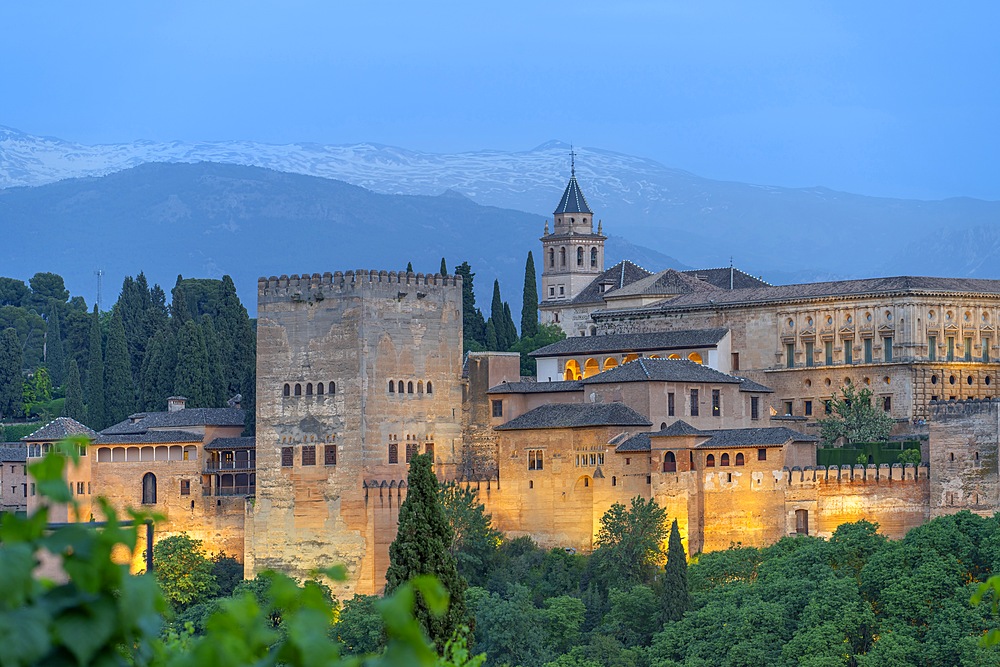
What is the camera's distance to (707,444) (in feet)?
152

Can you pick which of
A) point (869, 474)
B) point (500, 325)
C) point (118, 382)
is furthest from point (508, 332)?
point (869, 474)

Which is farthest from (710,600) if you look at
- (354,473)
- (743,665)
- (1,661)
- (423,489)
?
(1,661)

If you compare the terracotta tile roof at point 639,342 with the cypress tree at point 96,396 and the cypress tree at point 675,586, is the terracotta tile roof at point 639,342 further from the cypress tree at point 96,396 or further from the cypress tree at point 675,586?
the cypress tree at point 96,396

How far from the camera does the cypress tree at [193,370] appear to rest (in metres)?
62.3

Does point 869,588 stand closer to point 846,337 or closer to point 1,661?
point 846,337

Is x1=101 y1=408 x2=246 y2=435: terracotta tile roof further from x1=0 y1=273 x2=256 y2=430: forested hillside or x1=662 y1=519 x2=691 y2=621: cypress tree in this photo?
x1=662 y1=519 x2=691 y2=621: cypress tree

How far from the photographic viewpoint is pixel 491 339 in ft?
230

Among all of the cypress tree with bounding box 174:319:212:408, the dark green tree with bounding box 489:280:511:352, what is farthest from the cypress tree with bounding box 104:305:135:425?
the dark green tree with bounding box 489:280:511:352

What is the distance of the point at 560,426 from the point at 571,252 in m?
41.3

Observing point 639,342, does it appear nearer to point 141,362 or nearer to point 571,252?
point 141,362

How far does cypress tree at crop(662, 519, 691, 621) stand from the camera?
42469mm

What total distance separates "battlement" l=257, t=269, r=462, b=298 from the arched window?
6.37 metres

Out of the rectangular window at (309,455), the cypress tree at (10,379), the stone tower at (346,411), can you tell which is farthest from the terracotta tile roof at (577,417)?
the cypress tree at (10,379)

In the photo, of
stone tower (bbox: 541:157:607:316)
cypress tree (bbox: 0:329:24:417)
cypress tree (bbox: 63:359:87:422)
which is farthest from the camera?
stone tower (bbox: 541:157:607:316)
